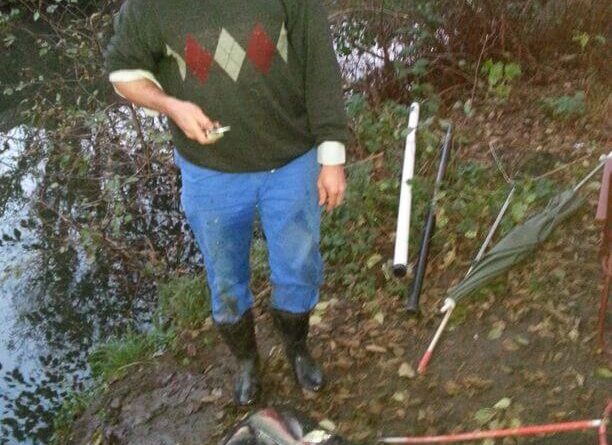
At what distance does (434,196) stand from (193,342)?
5.46 feet

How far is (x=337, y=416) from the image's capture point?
10.4 ft

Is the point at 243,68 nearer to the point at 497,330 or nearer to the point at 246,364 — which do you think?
the point at 246,364

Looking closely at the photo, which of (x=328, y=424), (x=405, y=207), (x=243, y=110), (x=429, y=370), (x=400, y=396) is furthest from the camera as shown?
(x=405, y=207)

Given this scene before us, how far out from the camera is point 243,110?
2.39 metres

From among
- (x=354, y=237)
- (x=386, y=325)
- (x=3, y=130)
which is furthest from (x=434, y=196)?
(x=3, y=130)

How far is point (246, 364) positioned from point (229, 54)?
5.18 feet

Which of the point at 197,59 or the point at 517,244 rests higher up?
the point at 197,59

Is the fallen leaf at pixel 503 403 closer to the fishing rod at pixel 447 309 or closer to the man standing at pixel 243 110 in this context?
the fishing rod at pixel 447 309

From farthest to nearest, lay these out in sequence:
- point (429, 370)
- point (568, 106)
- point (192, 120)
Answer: point (568, 106) → point (429, 370) → point (192, 120)

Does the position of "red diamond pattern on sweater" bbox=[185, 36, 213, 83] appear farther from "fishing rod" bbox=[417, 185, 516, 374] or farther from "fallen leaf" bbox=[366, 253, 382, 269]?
"fallen leaf" bbox=[366, 253, 382, 269]

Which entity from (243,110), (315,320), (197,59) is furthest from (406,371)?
(197,59)

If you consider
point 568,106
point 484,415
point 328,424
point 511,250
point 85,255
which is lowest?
point 484,415

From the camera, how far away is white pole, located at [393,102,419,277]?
3.79 m

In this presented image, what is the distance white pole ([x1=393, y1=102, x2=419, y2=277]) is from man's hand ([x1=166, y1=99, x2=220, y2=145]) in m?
1.75
